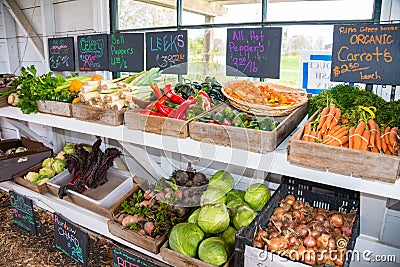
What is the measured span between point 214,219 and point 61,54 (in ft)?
7.52

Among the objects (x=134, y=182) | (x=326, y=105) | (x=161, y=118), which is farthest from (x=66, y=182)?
(x=326, y=105)

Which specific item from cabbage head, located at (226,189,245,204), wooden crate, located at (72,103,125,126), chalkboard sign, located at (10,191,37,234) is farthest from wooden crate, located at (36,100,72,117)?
cabbage head, located at (226,189,245,204)

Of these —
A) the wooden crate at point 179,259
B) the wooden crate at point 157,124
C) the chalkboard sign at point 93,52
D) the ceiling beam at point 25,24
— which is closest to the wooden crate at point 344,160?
the wooden crate at point 157,124

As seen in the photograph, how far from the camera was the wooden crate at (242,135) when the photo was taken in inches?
49.7

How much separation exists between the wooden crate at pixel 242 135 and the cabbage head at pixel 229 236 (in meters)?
0.49

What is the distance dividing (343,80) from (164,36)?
129 centimetres

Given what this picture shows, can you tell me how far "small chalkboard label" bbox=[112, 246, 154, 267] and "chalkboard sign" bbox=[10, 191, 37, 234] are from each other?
866 millimetres

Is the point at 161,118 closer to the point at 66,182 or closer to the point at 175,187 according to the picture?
the point at 175,187

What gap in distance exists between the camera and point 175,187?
70.4 inches

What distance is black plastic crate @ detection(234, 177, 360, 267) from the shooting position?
4.20 feet

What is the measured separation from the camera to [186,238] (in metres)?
1.52

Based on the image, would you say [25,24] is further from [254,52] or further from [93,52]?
[254,52]

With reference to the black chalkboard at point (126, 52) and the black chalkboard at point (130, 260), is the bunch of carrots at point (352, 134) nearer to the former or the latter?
the black chalkboard at point (130, 260)

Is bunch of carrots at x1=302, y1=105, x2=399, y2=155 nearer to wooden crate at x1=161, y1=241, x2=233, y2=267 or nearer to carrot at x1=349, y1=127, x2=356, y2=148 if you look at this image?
carrot at x1=349, y1=127, x2=356, y2=148
